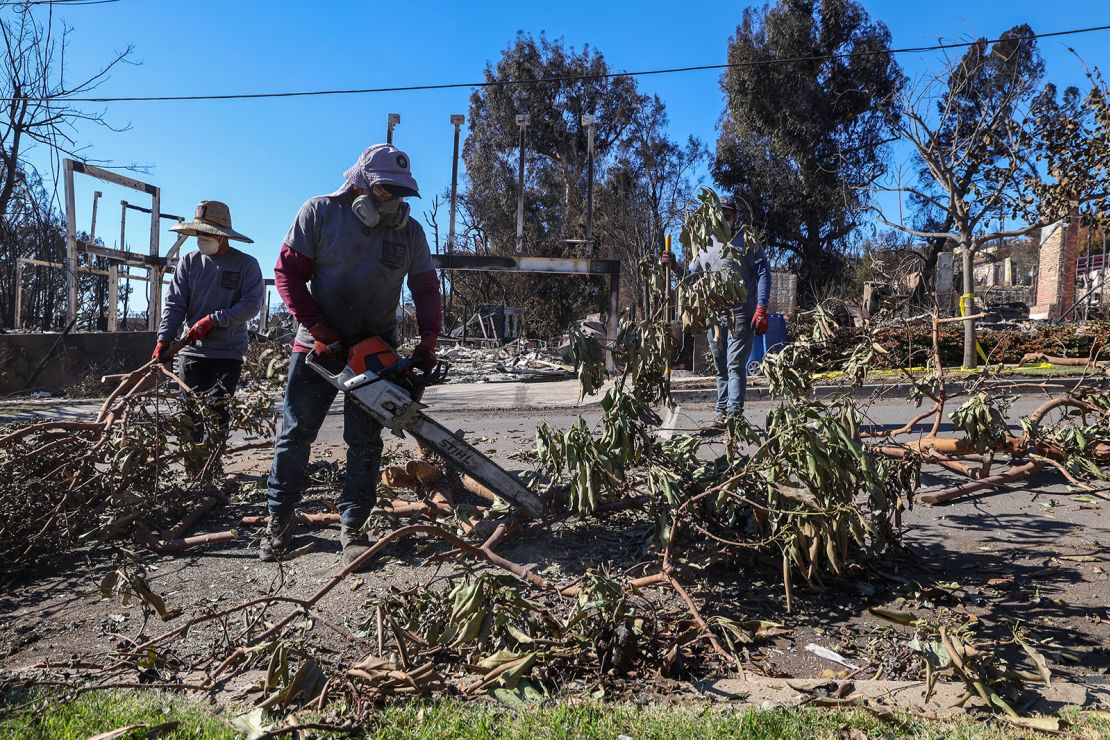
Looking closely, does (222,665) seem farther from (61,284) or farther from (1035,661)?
(61,284)

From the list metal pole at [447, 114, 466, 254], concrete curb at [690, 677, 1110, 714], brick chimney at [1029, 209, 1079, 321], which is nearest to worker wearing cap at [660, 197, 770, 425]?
concrete curb at [690, 677, 1110, 714]

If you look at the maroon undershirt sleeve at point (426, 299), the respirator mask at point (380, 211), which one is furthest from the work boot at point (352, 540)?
the respirator mask at point (380, 211)

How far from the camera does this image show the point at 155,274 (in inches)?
536

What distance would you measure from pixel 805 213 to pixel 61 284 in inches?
981

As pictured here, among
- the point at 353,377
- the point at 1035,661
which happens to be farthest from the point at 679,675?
the point at 353,377

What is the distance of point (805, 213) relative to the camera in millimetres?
25328

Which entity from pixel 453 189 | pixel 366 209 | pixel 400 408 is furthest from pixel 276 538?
pixel 453 189

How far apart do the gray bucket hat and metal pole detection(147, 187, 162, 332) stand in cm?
1181

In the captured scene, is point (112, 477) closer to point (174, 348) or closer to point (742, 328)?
point (174, 348)

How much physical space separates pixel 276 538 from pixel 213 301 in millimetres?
2180

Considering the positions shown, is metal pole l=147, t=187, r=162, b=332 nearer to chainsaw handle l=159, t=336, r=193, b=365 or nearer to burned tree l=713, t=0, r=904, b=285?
chainsaw handle l=159, t=336, r=193, b=365

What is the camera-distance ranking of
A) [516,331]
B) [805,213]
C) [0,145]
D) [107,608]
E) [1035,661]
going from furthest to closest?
[805,213] < [516,331] < [0,145] < [107,608] < [1035,661]

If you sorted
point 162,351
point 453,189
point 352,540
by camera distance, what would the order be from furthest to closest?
point 453,189 < point 162,351 < point 352,540

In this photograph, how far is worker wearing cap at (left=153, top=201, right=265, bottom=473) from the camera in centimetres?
492
